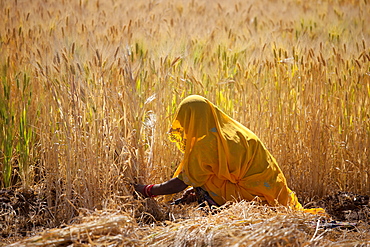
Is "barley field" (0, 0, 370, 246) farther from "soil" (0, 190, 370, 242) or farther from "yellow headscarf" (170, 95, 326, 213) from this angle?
"yellow headscarf" (170, 95, 326, 213)

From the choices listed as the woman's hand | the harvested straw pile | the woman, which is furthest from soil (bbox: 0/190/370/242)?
the harvested straw pile

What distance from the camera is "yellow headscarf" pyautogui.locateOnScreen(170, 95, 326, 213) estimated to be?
2568mm

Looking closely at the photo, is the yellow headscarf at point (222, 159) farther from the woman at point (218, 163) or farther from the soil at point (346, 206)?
the soil at point (346, 206)

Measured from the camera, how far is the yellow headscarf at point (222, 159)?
257 centimetres

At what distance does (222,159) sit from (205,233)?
60cm

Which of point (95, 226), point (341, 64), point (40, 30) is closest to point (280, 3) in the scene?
point (341, 64)

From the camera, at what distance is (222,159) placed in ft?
8.53

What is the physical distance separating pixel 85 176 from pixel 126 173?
27 centimetres

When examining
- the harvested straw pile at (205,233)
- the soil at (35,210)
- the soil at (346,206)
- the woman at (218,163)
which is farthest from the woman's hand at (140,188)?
the soil at (346,206)

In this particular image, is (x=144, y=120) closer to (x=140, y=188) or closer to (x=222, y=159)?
(x=140, y=188)

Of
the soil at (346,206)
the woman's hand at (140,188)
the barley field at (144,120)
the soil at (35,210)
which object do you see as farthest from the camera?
the soil at (346,206)

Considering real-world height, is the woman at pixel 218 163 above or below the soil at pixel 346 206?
above

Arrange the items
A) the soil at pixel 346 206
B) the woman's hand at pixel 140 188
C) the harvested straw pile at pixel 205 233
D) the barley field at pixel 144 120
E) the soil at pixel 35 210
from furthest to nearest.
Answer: the soil at pixel 346 206 → the woman's hand at pixel 140 188 → the soil at pixel 35 210 → the barley field at pixel 144 120 → the harvested straw pile at pixel 205 233

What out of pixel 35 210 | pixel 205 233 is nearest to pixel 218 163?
pixel 205 233
